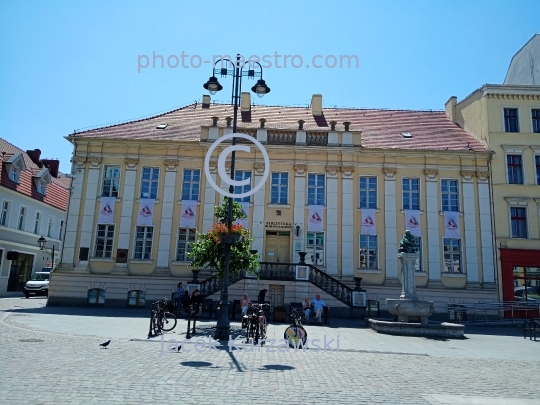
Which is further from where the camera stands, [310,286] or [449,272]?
[449,272]

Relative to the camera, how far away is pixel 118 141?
27219mm

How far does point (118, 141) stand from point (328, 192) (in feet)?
43.9

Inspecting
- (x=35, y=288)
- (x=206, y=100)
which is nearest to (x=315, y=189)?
(x=206, y=100)

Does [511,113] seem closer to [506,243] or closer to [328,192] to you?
[506,243]

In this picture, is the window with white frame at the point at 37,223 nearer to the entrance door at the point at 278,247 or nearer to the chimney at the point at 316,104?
the entrance door at the point at 278,247

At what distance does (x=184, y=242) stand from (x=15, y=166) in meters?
18.1

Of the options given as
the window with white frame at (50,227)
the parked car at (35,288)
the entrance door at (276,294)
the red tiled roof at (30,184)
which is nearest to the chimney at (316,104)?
the entrance door at (276,294)

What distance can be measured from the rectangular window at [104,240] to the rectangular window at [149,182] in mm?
2871

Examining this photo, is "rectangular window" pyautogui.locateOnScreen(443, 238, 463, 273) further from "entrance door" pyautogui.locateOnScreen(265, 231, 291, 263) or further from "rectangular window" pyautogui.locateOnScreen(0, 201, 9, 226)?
"rectangular window" pyautogui.locateOnScreen(0, 201, 9, 226)

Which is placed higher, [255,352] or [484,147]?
[484,147]

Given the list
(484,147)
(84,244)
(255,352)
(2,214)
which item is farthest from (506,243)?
(2,214)

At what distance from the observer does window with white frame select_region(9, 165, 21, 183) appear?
113 ft

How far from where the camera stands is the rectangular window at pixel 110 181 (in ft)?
88.1

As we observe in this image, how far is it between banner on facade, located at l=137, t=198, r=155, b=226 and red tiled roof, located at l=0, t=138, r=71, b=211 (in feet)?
32.4
